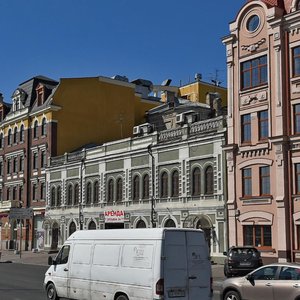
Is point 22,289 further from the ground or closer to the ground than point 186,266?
closer to the ground

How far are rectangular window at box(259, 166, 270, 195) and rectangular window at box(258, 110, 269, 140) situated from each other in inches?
74.6

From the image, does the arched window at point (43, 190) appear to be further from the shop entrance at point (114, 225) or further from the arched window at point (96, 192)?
the shop entrance at point (114, 225)

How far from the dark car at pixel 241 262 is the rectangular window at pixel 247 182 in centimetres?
786

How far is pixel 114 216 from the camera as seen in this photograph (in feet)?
147

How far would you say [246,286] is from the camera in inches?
618

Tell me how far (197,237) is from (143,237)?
156 cm

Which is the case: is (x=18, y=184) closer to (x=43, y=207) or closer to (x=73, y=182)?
(x=43, y=207)

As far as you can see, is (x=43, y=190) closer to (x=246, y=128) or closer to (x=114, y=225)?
(x=114, y=225)

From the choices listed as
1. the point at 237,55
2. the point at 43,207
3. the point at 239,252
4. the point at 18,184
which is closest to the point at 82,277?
the point at 239,252

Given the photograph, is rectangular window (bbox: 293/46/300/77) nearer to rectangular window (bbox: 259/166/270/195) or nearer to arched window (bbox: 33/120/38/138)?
rectangular window (bbox: 259/166/270/195)

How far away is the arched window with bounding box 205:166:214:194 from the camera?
3628 centimetres

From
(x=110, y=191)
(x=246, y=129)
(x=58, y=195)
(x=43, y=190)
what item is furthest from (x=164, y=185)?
(x=43, y=190)

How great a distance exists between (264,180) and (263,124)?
3.34 metres

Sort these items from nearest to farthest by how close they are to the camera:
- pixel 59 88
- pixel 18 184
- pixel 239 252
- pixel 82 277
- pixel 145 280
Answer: pixel 145 280 → pixel 82 277 → pixel 239 252 → pixel 59 88 → pixel 18 184
